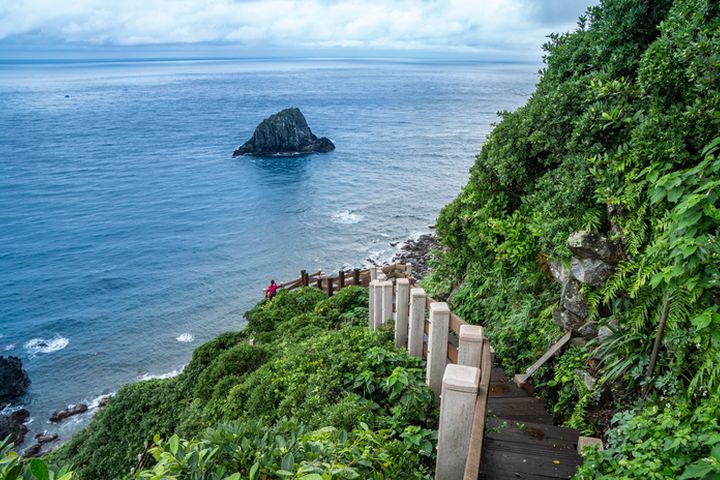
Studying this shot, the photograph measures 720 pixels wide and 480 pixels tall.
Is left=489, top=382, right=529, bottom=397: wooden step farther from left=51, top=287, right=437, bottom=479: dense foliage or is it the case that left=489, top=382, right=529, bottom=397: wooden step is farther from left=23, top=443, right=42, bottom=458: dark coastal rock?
left=23, top=443, right=42, bottom=458: dark coastal rock

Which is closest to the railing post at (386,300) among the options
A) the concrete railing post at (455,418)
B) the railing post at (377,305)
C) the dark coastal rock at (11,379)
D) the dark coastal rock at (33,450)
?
the railing post at (377,305)

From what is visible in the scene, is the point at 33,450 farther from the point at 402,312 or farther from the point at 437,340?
the point at 437,340

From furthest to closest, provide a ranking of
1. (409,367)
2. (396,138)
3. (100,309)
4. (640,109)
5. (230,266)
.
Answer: (396,138)
(230,266)
(100,309)
(640,109)
(409,367)

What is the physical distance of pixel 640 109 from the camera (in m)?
7.25

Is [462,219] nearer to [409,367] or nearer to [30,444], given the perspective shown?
[409,367]

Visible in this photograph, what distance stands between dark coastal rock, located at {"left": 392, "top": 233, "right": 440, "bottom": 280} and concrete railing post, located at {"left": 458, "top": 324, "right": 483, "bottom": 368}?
2912 centimetres

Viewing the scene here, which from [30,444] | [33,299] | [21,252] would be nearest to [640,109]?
[30,444]

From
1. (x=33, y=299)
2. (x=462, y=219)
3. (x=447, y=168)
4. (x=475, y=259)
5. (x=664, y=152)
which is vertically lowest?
(x=33, y=299)

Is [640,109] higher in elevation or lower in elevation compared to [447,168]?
higher

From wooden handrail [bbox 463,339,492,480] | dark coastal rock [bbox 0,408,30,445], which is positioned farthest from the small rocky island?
wooden handrail [bbox 463,339,492,480]

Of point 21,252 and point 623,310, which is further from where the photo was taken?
point 21,252

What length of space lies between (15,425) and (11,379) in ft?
12.9

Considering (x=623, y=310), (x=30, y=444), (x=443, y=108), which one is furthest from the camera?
(x=443, y=108)

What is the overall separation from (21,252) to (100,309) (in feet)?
48.6
